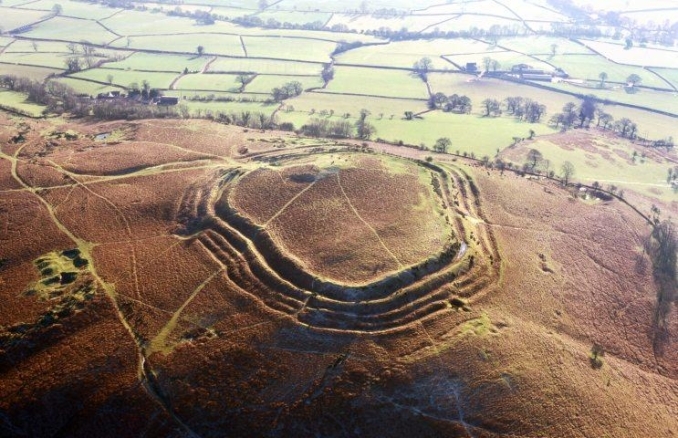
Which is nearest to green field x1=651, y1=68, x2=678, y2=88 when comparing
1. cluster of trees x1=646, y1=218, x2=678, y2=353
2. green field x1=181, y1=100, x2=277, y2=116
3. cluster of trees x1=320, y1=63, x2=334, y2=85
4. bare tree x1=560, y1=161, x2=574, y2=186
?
bare tree x1=560, y1=161, x2=574, y2=186

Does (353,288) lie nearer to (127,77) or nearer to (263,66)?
(127,77)

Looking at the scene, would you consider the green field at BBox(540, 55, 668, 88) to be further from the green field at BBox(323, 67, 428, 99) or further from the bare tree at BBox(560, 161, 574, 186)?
the bare tree at BBox(560, 161, 574, 186)

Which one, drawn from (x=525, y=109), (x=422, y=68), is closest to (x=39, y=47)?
(x=422, y=68)

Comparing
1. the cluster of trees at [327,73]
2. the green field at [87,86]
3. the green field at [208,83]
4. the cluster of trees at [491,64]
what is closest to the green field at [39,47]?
the green field at [87,86]

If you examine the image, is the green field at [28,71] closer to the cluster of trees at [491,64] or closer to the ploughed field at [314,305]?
the ploughed field at [314,305]

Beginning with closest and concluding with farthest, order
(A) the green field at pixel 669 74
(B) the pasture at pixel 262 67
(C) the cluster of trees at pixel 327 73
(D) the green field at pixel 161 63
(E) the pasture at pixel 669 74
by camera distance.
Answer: (C) the cluster of trees at pixel 327 73, (D) the green field at pixel 161 63, (B) the pasture at pixel 262 67, (E) the pasture at pixel 669 74, (A) the green field at pixel 669 74

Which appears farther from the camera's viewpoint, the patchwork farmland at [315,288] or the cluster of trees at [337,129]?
the cluster of trees at [337,129]
